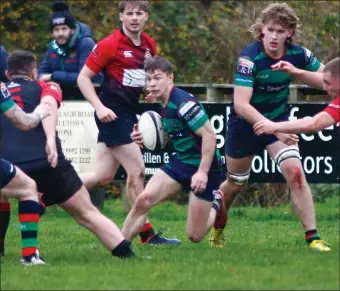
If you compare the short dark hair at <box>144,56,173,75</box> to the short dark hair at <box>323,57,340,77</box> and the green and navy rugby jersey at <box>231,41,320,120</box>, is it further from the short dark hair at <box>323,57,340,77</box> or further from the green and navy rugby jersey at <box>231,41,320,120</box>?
the short dark hair at <box>323,57,340,77</box>

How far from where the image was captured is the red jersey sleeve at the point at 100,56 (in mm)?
11352

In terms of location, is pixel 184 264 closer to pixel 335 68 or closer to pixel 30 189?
pixel 30 189

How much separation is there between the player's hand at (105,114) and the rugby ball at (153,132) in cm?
53

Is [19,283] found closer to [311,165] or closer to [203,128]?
[203,128]

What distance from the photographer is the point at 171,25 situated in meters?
20.1

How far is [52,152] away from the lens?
30.5 feet

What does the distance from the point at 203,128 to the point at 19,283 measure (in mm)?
2320

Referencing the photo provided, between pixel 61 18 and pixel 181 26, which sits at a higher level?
pixel 61 18

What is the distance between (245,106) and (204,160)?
0.73 meters

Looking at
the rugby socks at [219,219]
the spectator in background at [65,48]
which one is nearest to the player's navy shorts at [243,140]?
the rugby socks at [219,219]

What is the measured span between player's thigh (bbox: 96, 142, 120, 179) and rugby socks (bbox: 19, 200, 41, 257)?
7.42ft

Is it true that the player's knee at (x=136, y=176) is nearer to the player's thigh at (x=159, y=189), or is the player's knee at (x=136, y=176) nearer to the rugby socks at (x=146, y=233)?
the rugby socks at (x=146, y=233)

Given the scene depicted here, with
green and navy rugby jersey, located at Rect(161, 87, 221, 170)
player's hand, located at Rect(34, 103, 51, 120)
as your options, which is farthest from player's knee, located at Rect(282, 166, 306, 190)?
player's hand, located at Rect(34, 103, 51, 120)

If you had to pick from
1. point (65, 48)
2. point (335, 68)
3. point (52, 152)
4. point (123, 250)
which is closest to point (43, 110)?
point (52, 152)
